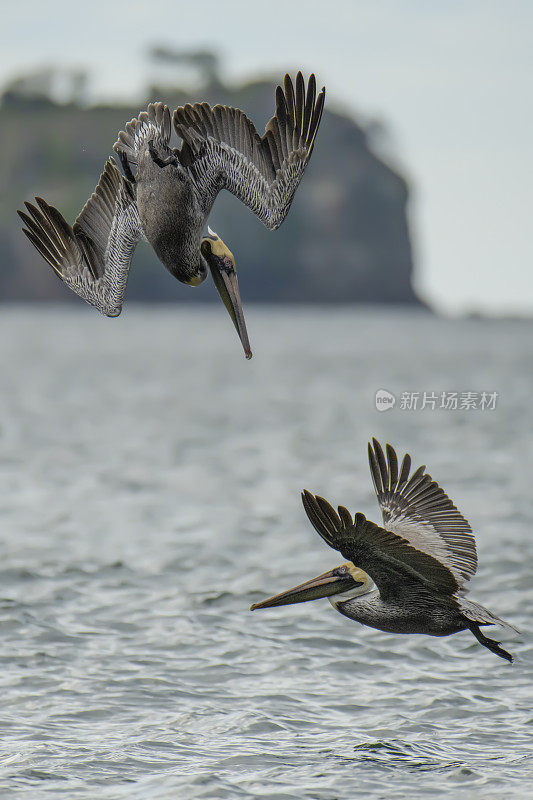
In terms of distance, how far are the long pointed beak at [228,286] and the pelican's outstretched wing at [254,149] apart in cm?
26

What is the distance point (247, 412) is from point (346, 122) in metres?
101

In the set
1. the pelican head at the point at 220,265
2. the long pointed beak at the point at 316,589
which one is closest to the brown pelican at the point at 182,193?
the pelican head at the point at 220,265

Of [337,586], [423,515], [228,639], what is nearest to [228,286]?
[337,586]

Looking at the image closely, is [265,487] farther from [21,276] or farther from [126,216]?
[21,276]

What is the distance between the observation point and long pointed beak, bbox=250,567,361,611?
8828 mm

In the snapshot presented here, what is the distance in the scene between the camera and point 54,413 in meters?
55.6

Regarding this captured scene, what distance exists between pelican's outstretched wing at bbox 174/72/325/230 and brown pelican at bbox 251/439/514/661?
7.91 feet

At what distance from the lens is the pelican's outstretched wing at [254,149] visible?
627 cm

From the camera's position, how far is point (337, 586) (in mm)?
9531

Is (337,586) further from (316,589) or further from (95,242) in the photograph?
(95,242)

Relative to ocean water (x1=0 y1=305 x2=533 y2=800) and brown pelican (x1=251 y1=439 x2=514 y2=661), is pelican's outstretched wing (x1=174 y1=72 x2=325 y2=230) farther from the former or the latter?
ocean water (x1=0 y1=305 x2=533 y2=800)

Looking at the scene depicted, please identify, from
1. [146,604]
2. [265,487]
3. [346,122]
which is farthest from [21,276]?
[146,604]

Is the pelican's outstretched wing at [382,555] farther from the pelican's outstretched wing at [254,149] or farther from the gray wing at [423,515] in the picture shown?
the pelican's outstretched wing at [254,149]

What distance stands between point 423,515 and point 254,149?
4.14 metres
